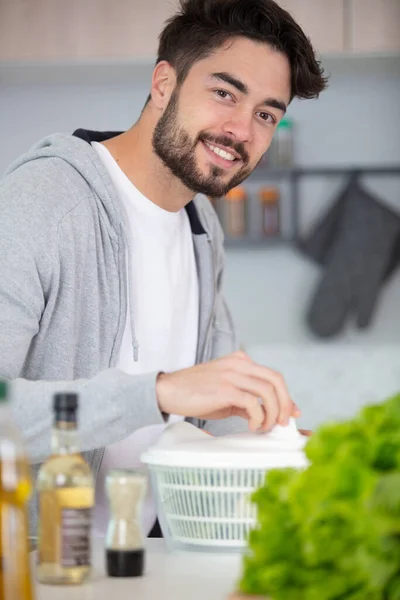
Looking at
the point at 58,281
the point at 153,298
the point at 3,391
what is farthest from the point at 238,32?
the point at 3,391

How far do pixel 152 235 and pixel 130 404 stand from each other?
0.70 metres

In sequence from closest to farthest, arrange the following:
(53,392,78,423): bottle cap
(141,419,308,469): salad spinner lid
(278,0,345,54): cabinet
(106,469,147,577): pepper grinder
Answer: (53,392,78,423): bottle cap, (106,469,147,577): pepper grinder, (141,419,308,469): salad spinner lid, (278,0,345,54): cabinet

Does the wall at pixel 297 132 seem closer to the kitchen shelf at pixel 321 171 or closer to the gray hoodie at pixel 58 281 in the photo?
the kitchen shelf at pixel 321 171

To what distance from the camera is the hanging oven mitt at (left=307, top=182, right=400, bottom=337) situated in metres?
3.74

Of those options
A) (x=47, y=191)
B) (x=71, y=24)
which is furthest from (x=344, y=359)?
(x=47, y=191)

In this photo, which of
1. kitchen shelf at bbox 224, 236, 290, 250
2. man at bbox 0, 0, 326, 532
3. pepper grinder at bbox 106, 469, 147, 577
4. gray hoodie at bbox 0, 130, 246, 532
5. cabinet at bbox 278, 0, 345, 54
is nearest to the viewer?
pepper grinder at bbox 106, 469, 147, 577

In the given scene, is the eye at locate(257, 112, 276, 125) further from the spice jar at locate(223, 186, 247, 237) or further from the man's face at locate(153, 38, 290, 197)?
the spice jar at locate(223, 186, 247, 237)

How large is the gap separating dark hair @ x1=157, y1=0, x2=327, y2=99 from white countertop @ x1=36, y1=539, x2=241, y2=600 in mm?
1082

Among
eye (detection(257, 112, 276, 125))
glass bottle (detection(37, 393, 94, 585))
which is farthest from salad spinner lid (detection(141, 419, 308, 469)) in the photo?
eye (detection(257, 112, 276, 125))

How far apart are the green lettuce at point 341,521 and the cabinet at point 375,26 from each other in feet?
10.1

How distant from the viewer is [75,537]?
898mm

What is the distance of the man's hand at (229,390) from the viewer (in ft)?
3.90

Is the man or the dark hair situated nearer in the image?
the man

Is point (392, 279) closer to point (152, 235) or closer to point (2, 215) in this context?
point (152, 235)
